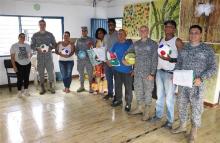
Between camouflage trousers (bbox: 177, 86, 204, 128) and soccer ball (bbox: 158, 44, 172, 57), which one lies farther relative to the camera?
soccer ball (bbox: 158, 44, 172, 57)

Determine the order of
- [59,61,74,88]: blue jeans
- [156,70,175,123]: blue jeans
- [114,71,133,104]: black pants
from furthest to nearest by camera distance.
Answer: [59,61,74,88]: blue jeans, [114,71,133,104]: black pants, [156,70,175,123]: blue jeans

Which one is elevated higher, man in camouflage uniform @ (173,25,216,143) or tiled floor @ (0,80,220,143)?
man in camouflage uniform @ (173,25,216,143)

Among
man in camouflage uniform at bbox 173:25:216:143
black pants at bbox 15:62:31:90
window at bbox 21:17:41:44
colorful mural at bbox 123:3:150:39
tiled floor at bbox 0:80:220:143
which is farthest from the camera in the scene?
window at bbox 21:17:41:44

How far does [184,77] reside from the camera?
2.84m

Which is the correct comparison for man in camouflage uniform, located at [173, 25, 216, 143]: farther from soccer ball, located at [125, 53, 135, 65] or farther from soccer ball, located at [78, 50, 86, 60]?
soccer ball, located at [78, 50, 86, 60]

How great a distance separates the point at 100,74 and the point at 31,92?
65.0 inches

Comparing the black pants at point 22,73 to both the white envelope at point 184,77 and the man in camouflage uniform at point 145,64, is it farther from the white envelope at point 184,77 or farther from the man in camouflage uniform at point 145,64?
the white envelope at point 184,77

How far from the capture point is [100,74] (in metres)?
5.14

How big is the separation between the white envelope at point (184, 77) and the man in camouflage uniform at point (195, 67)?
59mm

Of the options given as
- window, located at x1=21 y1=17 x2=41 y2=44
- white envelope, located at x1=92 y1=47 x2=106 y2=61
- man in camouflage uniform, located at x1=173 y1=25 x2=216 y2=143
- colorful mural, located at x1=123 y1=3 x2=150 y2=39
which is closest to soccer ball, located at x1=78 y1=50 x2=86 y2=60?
white envelope, located at x1=92 y1=47 x2=106 y2=61

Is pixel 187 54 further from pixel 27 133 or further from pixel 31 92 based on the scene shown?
pixel 31 92

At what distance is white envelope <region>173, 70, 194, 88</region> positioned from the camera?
9.18 ft

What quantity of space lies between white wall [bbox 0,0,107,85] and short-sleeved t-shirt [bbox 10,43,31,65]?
1.15m

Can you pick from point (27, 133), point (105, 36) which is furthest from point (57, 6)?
point (27, 133)
